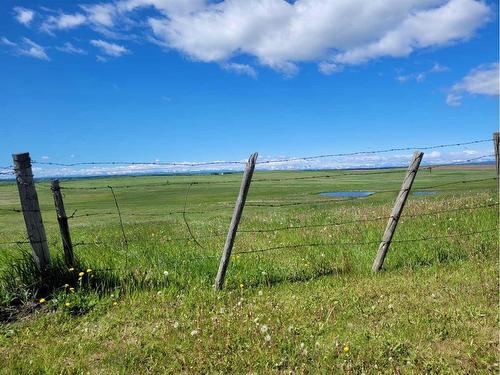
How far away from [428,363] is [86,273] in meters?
6.10

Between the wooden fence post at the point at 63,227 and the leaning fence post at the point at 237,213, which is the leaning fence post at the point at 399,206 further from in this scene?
the wooden fence post at the point at 63,227

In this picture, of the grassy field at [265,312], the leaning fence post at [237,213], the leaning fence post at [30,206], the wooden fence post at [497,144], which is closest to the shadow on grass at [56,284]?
the grassy field at [265,312]

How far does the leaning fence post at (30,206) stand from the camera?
292 inches

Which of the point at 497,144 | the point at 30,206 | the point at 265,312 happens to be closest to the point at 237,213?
the point at 265,312

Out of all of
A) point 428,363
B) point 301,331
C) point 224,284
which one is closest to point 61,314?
point 224,284

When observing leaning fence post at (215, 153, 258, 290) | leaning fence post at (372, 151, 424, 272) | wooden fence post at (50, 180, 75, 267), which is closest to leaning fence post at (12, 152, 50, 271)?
wooden fence post at (50, 180, 75, 267)

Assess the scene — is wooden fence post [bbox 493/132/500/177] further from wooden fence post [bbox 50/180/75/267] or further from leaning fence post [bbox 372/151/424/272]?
→ wooden fence post [bbox 50/180/75/267]

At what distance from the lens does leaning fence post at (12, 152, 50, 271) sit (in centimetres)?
741

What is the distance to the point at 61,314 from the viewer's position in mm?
6750

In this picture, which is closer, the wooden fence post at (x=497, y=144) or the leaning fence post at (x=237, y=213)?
the leaning fence post at (x=237, y=213)

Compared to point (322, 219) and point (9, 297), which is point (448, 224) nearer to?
point (322, 219)

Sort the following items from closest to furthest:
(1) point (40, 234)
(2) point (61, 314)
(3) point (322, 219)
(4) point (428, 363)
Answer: (4) point (428, 363)
(2) point (61, 314)
(1) point (40, 234)
(3) point (322, 219)

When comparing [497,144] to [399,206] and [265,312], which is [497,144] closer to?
[399,206]

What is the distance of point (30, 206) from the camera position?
7.45m
